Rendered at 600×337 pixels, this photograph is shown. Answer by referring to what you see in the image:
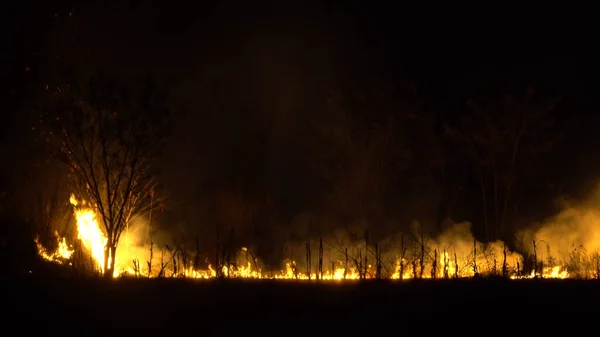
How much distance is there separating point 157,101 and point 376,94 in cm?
828

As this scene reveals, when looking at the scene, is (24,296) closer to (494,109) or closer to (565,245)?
(565,245)

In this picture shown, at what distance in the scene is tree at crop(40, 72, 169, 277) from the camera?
1585 cm

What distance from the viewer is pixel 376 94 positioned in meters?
22.1

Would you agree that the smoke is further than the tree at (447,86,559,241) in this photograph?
No

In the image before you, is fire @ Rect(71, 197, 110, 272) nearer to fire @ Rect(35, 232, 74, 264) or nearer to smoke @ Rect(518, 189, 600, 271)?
fire @ Rect(35, 232, 74, 264)

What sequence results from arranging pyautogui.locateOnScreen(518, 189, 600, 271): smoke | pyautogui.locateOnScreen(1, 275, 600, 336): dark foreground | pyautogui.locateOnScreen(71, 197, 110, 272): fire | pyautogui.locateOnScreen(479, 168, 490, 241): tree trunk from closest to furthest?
pyautogui.locateOnScreen(1, 275, 600, 336): dark foreground → pyautogui.locateOnScreen(71, 197, 110, 272): fire → pyautogui.locateOnScreen(518, 189, 600, 271): smoke → pyautogui.locateOnScreen(479, 168, 490, 241): tree trunk

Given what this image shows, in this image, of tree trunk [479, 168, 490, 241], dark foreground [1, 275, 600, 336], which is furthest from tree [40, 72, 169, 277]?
tree trunk [479, 168, 490, 241]

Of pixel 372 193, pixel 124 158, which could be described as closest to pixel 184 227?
pixel 124 158

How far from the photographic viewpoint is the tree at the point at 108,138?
15.9 meters

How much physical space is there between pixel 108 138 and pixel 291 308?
Result: 25.7ft

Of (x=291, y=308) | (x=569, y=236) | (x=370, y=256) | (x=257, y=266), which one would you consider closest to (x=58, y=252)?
(x=257, y=266)

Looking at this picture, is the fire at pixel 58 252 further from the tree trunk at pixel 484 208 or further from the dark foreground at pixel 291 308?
the tree trunk at pixel 484 208

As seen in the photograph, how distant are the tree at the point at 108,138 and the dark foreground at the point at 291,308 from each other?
4415 mm

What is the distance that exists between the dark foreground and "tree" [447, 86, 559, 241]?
970 cm
